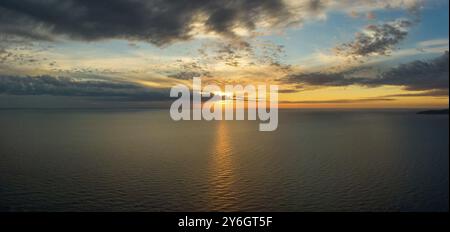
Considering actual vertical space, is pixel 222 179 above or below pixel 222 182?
above

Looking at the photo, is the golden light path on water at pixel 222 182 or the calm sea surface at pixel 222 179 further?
the golden light path on water at pixel 222 182

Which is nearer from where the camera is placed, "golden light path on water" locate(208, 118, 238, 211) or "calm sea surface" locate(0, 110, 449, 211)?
"calm sea surface" locate(0, 110, 449, 211)

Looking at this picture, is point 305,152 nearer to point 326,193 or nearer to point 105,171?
point 326,193

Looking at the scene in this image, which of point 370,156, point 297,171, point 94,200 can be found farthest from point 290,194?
point 370,156

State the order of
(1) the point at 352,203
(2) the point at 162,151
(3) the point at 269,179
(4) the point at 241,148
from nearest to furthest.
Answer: (1) the point at 352,203
(3) the point at 269,179
(2) the point at 162,151
(4) the point at 241,148

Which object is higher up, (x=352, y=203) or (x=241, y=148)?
(x=241, y=148)

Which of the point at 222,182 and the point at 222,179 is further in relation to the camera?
the point at 222,179
